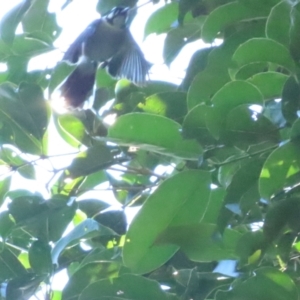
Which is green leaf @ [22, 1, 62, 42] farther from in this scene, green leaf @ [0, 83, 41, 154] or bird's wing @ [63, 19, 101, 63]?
green leaf @ [0, 83, 41, 154]

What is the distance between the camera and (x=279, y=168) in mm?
666

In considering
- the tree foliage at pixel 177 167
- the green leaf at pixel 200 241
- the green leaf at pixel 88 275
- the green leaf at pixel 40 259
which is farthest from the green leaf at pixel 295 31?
the green leaf at pixel 40 259

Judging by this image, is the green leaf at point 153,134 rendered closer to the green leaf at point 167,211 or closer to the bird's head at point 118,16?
the green leaf at point 167,211

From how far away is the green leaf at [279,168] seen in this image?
2.16 feet

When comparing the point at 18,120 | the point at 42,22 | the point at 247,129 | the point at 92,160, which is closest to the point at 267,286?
the point at 247,129

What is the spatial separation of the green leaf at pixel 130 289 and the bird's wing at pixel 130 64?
465 mm

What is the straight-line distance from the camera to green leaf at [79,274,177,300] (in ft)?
2.38

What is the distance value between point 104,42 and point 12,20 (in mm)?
294

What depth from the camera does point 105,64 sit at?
1287 millimetres

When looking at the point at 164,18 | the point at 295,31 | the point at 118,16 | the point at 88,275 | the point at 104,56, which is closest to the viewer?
the point at 295,31

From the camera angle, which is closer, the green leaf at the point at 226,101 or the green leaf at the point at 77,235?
the green leaf at the point at 226,101

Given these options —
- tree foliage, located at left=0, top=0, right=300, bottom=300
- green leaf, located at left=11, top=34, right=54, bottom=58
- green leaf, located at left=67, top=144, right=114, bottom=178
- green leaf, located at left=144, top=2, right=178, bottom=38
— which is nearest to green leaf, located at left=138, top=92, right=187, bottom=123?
tree foliage, located at left=0, top=0, right=300, bottom=300

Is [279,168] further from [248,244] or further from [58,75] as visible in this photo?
[58,75]

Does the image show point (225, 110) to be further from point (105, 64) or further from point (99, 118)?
point (105, 64)
